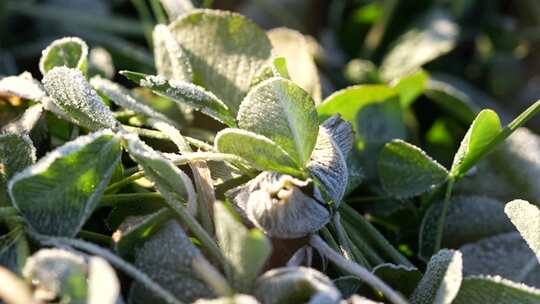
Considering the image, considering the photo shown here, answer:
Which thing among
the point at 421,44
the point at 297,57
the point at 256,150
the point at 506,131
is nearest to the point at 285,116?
the point at 256,150

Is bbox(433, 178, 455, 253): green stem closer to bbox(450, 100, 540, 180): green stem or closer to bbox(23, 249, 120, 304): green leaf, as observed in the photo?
bbox(450, 100, 540, 180): green stem

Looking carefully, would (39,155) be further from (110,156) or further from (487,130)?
(487,130)

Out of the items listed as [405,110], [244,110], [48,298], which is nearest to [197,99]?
[244,110]

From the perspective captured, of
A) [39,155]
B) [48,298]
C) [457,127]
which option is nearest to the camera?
[48,298]

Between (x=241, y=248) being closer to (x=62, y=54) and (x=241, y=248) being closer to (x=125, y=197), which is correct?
(x=125, y=197)

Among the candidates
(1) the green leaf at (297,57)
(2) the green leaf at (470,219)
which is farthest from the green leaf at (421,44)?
(2) the green leaf at (470,219)

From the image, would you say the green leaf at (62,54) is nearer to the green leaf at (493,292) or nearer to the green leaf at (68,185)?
the green leaf at (68,185)
